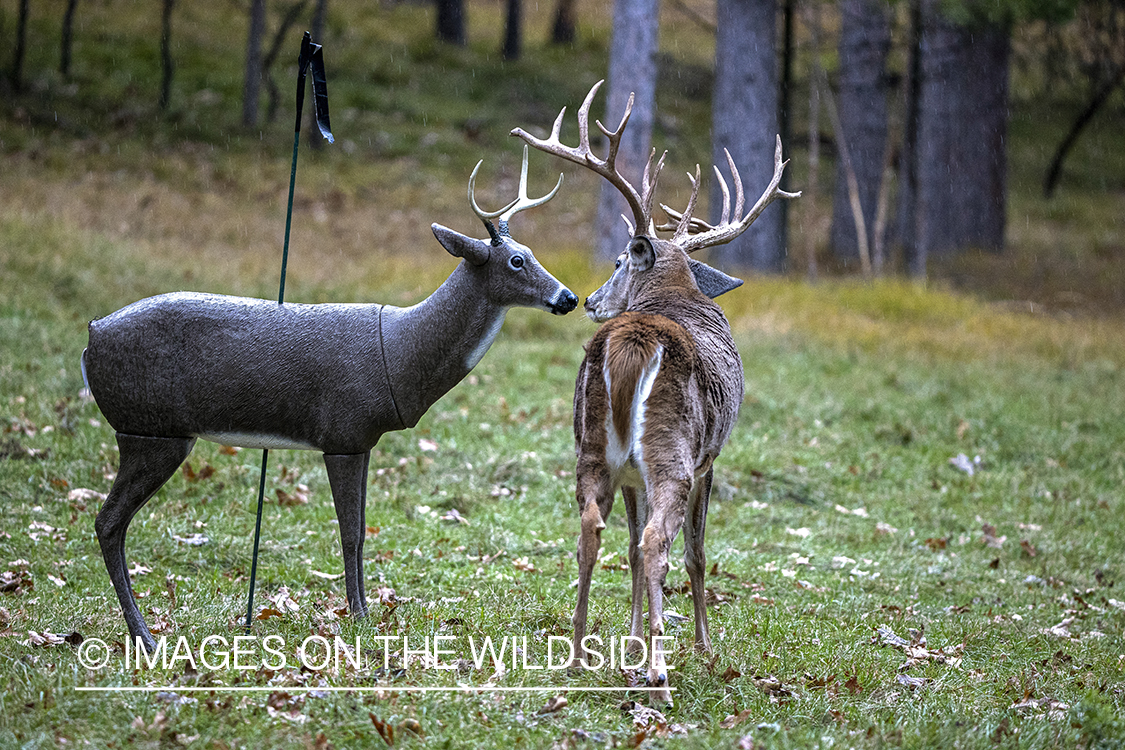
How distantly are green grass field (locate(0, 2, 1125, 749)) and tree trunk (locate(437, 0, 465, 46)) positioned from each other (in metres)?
9.73

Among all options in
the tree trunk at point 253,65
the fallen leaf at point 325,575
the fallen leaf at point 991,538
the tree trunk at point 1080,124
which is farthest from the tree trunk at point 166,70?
the tree trunk at point 1080,124

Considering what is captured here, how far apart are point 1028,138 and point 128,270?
25954mm

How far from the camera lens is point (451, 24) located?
27.7 metres

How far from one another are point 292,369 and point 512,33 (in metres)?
24.1

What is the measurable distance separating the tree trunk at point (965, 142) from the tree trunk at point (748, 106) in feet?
16.9

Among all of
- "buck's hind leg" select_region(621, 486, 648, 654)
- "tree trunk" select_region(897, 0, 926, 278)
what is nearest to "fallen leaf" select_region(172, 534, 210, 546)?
"buck's hind leg" select_region(621, 486, 648, 654)

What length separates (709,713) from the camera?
4.44 m

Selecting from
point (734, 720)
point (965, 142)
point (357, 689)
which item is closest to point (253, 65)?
point (965, 142)

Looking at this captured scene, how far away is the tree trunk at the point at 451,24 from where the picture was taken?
89.9 feet

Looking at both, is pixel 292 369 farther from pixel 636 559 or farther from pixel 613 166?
pixel 613 166

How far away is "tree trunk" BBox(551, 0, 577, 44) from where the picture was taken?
30.4 m

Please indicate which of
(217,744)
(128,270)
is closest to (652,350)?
(217,744)

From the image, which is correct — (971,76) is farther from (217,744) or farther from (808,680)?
(217,744)

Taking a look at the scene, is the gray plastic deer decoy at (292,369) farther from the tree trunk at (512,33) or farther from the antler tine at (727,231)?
the tree trunk at (512,33)
